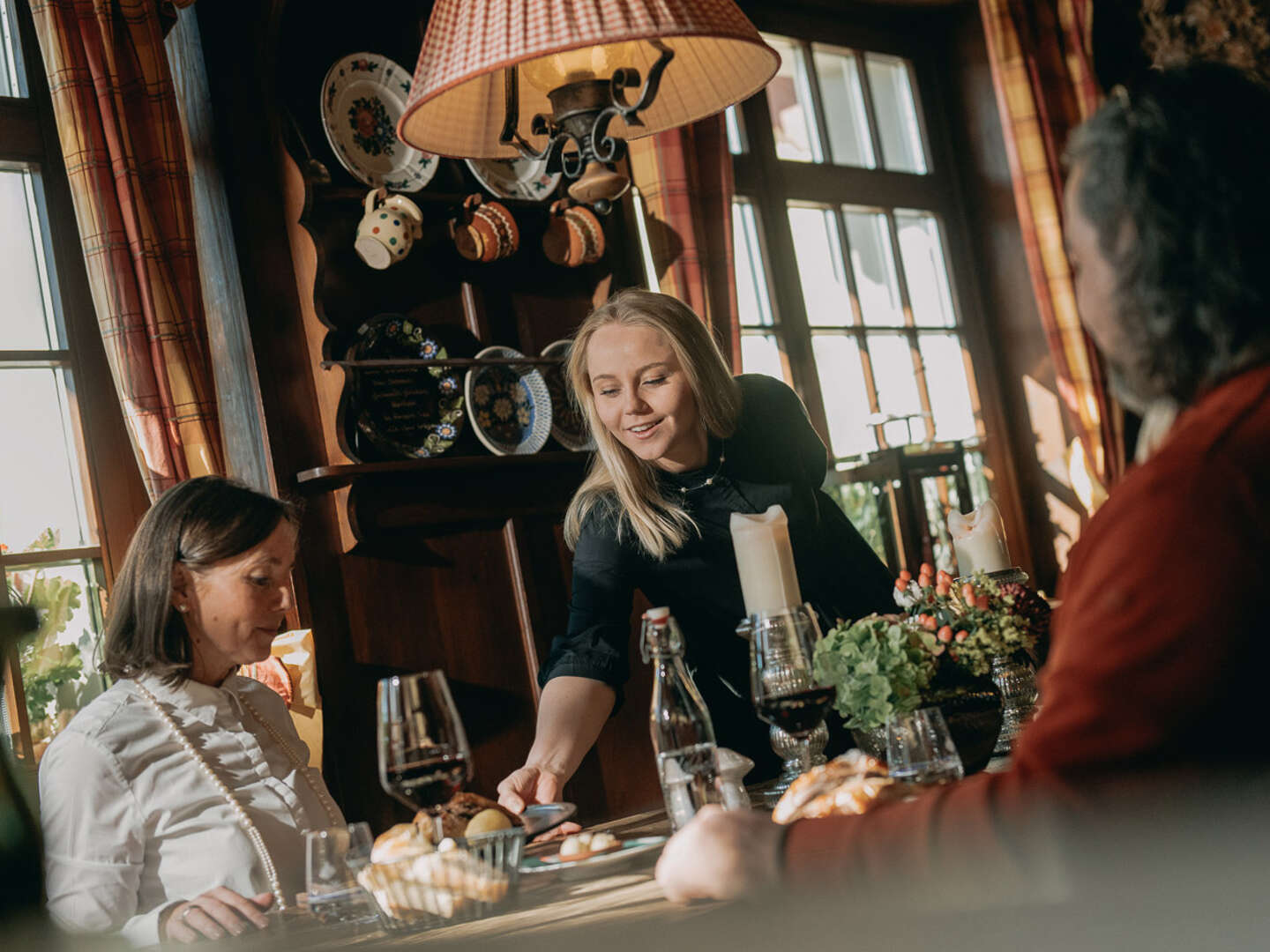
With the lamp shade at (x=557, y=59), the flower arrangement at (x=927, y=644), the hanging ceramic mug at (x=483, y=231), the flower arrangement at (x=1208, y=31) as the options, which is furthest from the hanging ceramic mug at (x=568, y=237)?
the flower arrangement at (x=1208, y=31)

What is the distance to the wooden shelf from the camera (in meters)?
3.10

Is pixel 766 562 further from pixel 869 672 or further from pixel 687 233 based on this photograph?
pixel 687 233

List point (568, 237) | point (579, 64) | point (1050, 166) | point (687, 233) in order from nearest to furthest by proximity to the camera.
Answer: point (579, 64), point (568, 237), point (687, 233), point (1050, 166)

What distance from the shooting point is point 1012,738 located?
180cm

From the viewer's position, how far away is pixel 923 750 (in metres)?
1.23

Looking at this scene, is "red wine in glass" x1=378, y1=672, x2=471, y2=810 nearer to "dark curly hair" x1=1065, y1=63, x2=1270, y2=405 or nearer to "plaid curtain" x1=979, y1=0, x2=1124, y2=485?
"dark curly hair" x1=1065, y1=63, x2=1270, y2=405

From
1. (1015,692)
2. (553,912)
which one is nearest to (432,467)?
(1015,692)

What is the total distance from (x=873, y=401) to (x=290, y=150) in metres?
2.53

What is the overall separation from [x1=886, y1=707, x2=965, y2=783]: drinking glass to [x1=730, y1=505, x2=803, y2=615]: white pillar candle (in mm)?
411

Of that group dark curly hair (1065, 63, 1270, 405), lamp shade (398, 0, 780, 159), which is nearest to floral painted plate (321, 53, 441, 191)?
lamp shade (398, 0, 780, 159)

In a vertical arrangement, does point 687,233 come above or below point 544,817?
above

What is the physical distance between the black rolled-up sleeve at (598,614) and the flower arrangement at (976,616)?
0.50m

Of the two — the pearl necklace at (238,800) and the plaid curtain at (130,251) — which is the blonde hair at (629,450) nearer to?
the pearl necklace at (238,800)

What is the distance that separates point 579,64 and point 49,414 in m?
1.91
